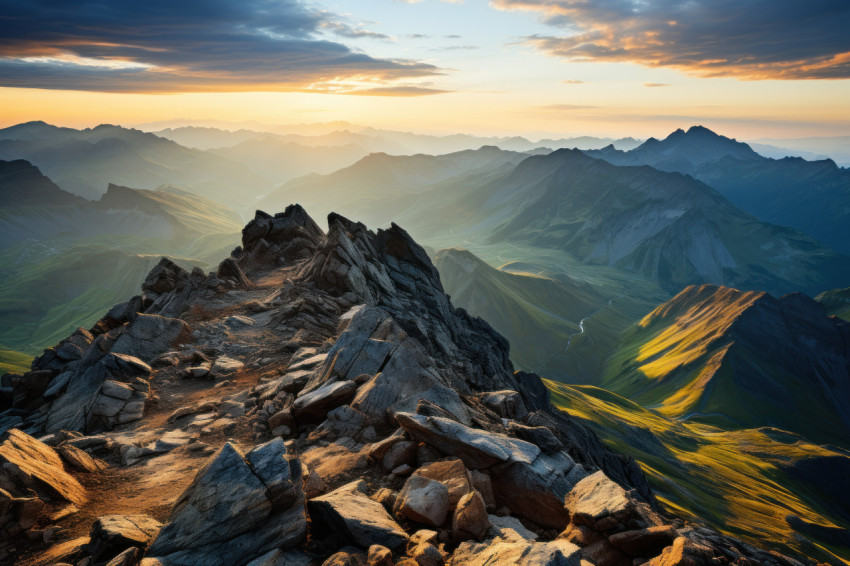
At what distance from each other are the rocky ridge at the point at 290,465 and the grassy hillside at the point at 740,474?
9876 cm

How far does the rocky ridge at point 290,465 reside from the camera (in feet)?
42.5

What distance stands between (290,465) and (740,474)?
184 metres

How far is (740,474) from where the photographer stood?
151 metres

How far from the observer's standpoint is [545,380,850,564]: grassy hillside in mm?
111375

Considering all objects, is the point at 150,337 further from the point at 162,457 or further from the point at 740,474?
the point at 740,474

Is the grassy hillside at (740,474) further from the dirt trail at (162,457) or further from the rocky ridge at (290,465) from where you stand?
the dirt trail at (162,457)

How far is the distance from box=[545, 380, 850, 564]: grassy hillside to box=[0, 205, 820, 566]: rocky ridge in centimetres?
9876

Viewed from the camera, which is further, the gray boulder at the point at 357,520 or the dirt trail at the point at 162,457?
the dirt trail at the point at 162,457

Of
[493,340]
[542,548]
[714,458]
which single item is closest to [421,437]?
[542,548]

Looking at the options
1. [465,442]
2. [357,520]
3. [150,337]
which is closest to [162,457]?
[357,520]

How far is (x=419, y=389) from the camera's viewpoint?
22.5 meters

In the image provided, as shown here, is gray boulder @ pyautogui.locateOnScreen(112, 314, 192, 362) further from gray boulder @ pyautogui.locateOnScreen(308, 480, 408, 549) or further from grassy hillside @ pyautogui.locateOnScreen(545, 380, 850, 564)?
grassy hillside @ pyautogui.locateOnScreen(545, 380, 850, 564)

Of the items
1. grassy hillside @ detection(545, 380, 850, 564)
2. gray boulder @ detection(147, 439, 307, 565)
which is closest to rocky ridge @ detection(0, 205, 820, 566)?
gray boulder @ detection(147, 439, 307, 565)

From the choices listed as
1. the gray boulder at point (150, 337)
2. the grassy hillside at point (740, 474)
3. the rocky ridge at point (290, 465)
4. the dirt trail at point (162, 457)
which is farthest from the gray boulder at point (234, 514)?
the grassy hillside at point (740, 474)
